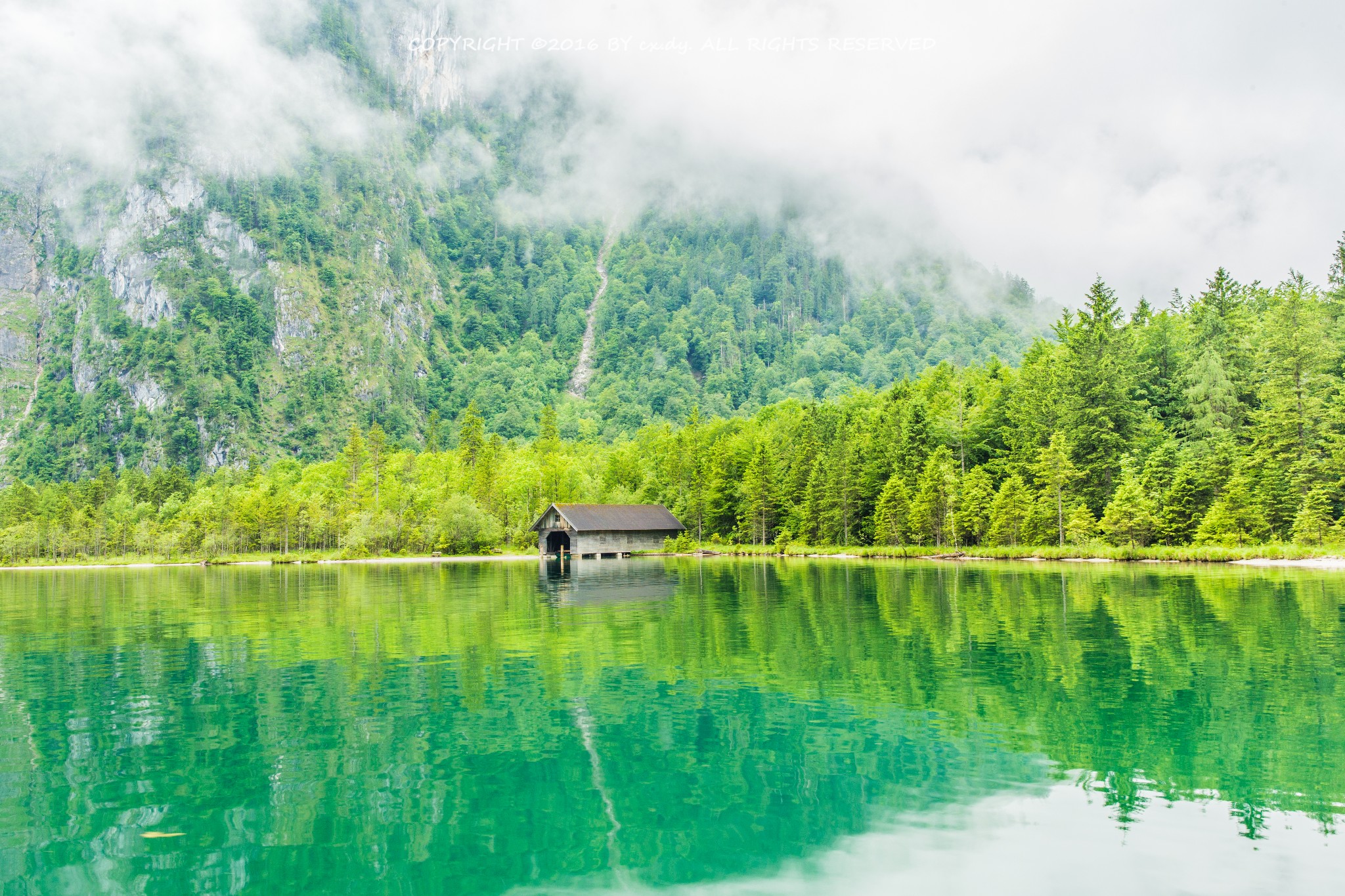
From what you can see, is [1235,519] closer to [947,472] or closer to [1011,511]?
[1011,511]

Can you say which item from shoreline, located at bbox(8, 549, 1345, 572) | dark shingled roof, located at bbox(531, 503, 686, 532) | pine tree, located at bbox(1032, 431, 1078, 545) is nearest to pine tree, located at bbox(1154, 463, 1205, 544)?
shoreline, located at bbox(8, 549, 1345, 572)

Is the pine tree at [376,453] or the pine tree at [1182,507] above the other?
the pine tree at [376,453]

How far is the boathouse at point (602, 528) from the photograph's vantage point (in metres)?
88.4

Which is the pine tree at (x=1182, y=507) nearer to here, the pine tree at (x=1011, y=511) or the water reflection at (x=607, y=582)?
the pine tree at (x=1011, y=511)

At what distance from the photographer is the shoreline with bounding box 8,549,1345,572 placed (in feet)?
154

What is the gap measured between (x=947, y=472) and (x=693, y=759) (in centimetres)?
6480

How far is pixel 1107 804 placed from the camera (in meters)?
9.36

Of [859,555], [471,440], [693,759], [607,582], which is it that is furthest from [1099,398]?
[471,440]

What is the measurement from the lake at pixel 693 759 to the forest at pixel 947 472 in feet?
113

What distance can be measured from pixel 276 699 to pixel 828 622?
15463mm

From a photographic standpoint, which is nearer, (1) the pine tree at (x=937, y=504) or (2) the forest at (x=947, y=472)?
(2) the forest at (x=947, y=472)

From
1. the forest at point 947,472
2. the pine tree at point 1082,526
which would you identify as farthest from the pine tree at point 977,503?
the pine tree at point 1082,526

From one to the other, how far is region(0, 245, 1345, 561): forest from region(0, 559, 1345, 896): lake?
3443 cm

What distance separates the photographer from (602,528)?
89.3 meters
